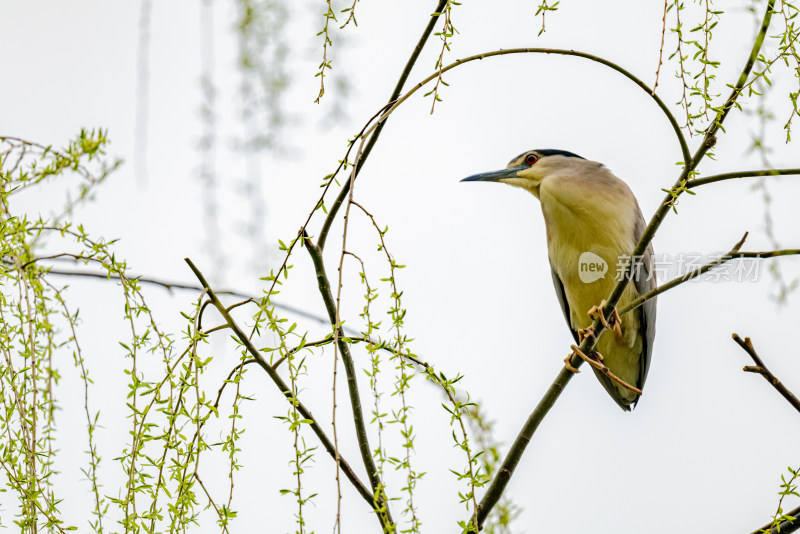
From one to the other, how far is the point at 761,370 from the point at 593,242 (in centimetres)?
146

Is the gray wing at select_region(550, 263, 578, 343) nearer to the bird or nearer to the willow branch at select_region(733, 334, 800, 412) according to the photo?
the bird

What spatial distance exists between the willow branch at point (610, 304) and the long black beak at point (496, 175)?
4.09 ft

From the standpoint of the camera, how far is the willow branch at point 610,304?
136cm

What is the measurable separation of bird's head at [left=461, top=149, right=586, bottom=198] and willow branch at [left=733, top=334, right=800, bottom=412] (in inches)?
69.6

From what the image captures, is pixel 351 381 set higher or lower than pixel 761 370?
higher

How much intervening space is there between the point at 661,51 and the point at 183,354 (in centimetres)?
94

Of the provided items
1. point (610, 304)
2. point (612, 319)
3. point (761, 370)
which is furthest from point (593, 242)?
point (761, 370)

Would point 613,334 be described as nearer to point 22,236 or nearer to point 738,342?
point 738,342

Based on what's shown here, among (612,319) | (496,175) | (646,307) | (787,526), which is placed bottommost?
(787,526)

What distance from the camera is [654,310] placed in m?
3.11

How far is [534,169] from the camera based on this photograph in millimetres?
3242

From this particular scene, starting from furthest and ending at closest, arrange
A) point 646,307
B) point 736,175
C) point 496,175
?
1. point 496,175
2. point 646,307
3. point 736,175

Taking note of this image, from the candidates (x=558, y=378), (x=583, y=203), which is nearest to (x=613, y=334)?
(x=583, y=203)

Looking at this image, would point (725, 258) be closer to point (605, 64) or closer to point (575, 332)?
point (605, 64)
